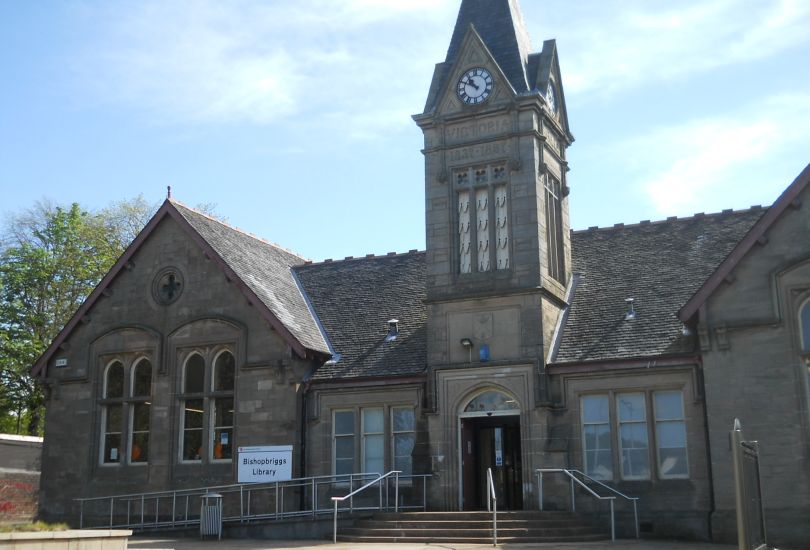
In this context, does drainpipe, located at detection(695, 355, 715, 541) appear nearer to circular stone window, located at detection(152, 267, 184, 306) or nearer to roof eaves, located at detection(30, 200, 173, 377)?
circular stone window, located at detection(152, 267, 184, 306)

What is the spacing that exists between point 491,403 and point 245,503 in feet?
22.5

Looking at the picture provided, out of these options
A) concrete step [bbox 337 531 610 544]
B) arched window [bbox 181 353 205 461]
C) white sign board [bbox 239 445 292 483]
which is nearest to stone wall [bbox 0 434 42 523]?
arched window [bbox 181 353 205 461]

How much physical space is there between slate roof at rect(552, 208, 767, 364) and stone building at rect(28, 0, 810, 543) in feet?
0.21

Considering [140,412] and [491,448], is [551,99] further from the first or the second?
[140,412]

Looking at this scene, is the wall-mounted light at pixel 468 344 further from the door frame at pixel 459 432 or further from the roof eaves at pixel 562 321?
the roof eaves at pixel 562 321

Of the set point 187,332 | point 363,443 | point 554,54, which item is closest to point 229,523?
point 363,443

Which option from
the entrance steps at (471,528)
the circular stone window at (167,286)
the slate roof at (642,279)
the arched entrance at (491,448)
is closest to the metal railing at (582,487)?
the entrance steps at (471,528)

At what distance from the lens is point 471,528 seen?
21.8 metres

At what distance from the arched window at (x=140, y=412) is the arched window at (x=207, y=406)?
3.70ft

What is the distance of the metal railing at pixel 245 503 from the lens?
24.9m

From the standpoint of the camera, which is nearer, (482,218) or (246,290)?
(482,218)

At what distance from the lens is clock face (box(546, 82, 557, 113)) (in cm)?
2701

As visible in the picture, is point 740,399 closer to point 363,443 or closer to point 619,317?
point 619,317

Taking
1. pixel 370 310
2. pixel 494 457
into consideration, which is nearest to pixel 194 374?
pixel 370 310
